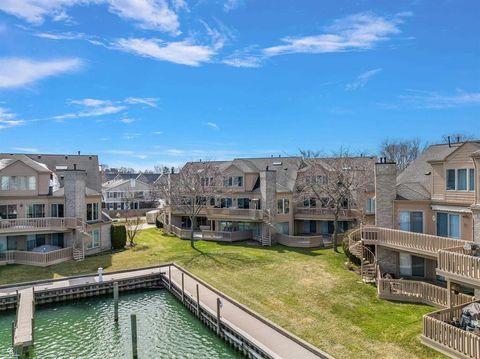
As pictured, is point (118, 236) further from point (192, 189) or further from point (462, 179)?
point (462, 179)

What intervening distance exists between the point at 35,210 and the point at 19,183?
267cm

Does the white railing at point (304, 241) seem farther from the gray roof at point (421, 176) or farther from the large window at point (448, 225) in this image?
the large window at point (448, 225)

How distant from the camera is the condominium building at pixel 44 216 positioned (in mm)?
29141

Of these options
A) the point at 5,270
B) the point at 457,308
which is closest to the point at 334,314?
the point at 457,308

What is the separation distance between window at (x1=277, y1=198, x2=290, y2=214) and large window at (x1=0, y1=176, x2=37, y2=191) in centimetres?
2289

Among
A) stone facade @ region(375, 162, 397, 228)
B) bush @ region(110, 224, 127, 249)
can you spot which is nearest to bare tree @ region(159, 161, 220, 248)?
bush @ region(110, 224, 127, 249)

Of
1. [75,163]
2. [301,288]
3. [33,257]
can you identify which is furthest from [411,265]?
[75,163]

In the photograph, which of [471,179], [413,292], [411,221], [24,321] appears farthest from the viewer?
[411,221]

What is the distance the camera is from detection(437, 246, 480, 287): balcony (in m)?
14.3

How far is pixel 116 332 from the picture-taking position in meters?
18.6

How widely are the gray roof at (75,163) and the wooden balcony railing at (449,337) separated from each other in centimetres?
3035

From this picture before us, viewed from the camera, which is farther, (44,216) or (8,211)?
(44,216)

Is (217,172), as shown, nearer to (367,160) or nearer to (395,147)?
(367,160)

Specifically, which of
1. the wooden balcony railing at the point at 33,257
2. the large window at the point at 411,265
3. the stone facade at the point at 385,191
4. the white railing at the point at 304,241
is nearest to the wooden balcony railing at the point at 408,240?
the stone facade at the point at 385,191
